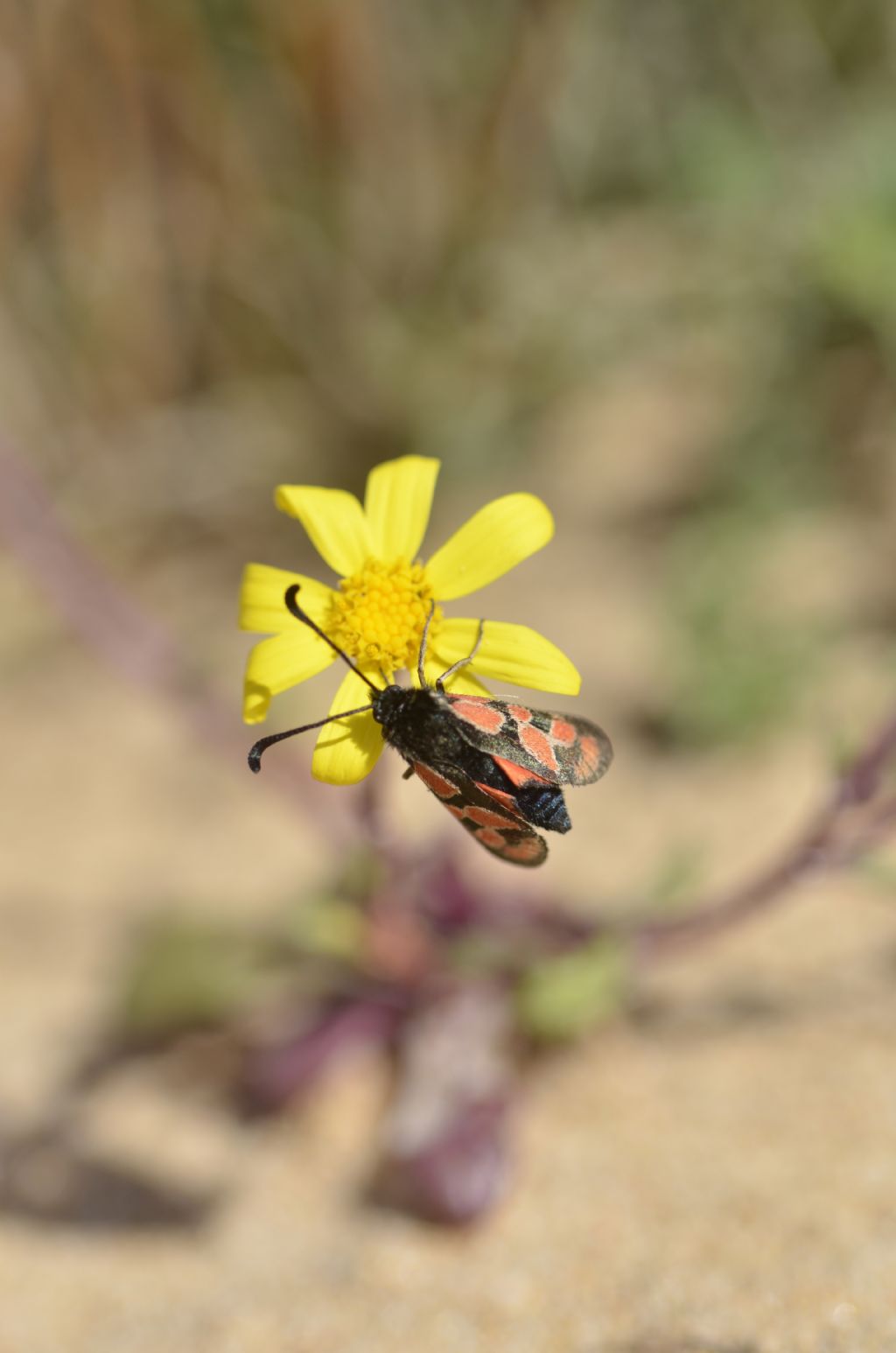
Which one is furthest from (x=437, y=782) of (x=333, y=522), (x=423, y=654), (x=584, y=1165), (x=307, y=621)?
(x=584, y=1165)

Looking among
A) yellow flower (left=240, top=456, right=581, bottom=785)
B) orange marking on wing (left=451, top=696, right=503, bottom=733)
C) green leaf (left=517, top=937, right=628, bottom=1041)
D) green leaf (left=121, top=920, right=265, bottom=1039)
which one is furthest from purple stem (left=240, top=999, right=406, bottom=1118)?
orange marking on wing (left=451, top=696, right=503, bottom=733)

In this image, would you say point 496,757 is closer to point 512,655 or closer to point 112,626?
point 512,655

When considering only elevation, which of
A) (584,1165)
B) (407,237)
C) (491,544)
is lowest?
(584,1165)

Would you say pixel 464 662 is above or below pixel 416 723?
above

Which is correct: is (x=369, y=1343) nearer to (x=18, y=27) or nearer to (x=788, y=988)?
(x=788, y=988)

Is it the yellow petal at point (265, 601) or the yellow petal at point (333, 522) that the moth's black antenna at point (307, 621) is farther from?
the yellow petal at point (333, 522)

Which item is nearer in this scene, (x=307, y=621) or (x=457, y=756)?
(x=457, y=756)

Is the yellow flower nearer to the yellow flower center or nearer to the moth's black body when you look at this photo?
the yellow flower center
